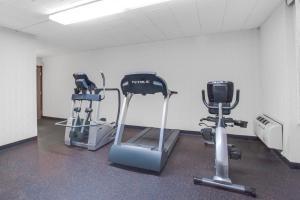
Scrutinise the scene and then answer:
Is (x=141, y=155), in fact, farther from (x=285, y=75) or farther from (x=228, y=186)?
(x=285, y=75)

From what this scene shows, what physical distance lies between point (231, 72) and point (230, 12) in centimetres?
150

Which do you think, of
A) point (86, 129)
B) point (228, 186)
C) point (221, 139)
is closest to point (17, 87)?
point (86, 129)

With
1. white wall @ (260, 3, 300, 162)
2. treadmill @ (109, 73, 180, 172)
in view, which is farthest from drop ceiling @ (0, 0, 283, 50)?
treadmill @ (109, 73, 180, 172)

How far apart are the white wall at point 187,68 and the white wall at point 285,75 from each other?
74 centimetres

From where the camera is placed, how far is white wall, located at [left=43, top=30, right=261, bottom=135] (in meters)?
4.00

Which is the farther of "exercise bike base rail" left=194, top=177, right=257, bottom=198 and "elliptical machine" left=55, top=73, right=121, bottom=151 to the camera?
"elliptical machine" left=55, top=73, right=121, bottom=151

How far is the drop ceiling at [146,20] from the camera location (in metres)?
2.71

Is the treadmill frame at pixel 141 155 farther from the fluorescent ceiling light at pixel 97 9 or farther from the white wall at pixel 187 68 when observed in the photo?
the white wall at pixel 187 68

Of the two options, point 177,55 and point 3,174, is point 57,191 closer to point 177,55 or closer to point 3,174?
point 3,174

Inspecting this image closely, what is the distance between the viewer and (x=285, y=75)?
2598 millimetres

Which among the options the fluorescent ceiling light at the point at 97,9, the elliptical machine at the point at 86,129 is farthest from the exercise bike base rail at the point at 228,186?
the fluorescent ceiling light at the point at 97,9

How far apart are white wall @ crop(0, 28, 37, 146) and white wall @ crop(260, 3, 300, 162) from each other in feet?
16.4

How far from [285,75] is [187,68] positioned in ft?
7.38

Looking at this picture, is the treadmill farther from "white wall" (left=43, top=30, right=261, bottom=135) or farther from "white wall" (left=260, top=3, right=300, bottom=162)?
"white wall" (left=43, top=30, right=261, bottom=135)
